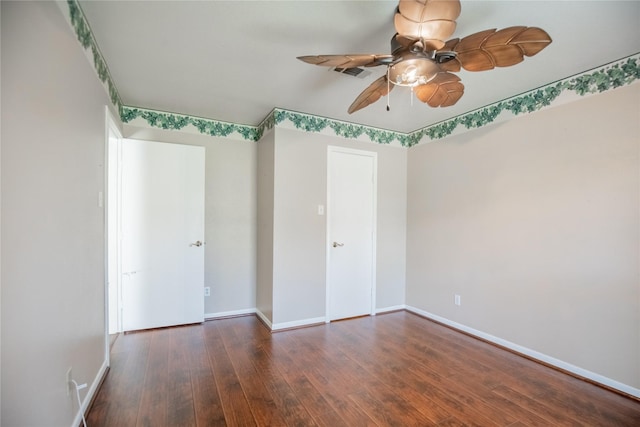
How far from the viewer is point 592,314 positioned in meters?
2.23

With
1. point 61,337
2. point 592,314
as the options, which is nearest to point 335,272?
point 592,314

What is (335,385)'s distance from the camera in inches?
84.0

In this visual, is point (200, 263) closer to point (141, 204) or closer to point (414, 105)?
point (141, 204)

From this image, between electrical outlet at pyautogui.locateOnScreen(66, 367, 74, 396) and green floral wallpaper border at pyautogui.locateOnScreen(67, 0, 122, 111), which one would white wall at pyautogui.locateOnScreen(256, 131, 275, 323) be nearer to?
green floral wallpaper border at pyautogui.locateOnScreen(67, 0, 122, 111)

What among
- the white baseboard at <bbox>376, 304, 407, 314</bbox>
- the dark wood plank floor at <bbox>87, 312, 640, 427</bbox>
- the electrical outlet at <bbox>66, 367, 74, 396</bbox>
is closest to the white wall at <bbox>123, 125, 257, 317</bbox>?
the dark wood plank floor at <bbox>87, 312, 640, 427</bbox>

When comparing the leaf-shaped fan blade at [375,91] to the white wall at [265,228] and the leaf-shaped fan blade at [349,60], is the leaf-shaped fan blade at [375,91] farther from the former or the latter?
the white wall at [265,228]

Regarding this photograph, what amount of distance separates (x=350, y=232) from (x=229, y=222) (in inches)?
58.9

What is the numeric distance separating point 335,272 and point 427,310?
1.25 m

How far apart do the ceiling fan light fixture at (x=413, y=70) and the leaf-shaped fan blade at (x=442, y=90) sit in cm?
14

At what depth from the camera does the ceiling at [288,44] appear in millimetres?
1605

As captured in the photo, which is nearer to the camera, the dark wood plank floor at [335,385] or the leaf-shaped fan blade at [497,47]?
the leaf-shaped fan blade at [497,47]

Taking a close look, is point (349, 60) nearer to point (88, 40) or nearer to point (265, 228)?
point (88, 40)

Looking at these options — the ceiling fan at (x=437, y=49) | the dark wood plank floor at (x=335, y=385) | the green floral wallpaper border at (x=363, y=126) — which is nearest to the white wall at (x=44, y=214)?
the green floral wallpaper border at (x=363, y=126)

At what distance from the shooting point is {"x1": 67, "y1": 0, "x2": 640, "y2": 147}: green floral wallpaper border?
2021mm
